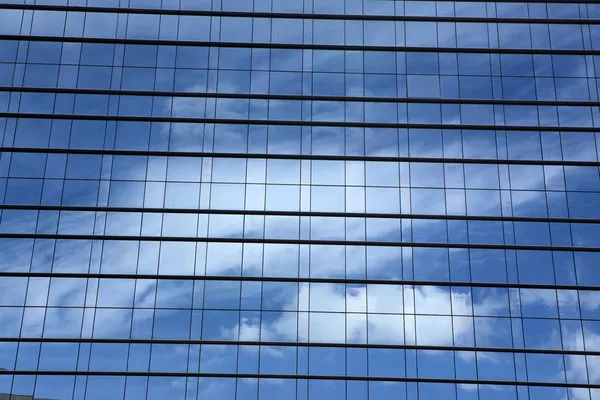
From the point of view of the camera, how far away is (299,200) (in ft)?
142

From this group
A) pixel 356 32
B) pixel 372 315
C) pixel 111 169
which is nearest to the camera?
pixel 372 315

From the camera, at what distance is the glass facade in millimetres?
40219

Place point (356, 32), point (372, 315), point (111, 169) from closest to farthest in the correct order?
1. point (372, 315)
2. point (111, 169)
3. point (356, 32)

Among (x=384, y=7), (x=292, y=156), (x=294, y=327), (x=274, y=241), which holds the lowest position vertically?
(x=294, y=327)

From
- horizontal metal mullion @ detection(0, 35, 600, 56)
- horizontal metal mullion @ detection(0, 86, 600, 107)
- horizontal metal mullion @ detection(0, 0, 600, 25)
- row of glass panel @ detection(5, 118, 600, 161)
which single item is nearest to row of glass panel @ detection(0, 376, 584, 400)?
row of glass panel @ detection(5, 118, 600, 161)

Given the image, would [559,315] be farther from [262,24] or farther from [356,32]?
[262,24]

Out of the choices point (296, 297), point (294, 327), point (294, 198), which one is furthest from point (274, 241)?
point (294, 327)

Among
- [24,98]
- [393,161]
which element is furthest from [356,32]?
[24,98]

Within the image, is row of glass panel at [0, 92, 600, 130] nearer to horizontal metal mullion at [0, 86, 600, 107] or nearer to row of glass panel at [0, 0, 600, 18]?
horizontal metal mullion at [0, 86, 600, 107]

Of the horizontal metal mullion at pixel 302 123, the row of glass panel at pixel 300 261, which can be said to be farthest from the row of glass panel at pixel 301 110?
the row of glass panel at pixel 300 261

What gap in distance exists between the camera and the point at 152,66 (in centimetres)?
4591

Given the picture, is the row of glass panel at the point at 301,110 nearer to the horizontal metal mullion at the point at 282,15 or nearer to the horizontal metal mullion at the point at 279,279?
the horizontal metal mullion at the point at 282,15

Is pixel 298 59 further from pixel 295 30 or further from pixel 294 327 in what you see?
pixel 294 327

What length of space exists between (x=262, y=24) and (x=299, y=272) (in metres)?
15.4
